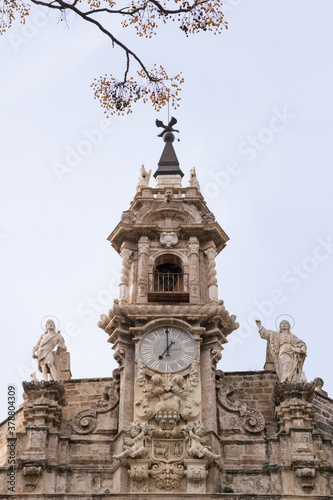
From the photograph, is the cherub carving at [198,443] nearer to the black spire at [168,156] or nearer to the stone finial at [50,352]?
the stone finial at [50,352]

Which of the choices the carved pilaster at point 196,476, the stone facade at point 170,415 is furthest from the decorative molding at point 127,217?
the carved pilaster at point 196,476

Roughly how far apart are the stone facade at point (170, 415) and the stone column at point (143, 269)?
0.04 metres

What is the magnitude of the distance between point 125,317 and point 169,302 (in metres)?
1.69

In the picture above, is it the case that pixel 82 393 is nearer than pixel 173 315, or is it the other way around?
pixel 173 315

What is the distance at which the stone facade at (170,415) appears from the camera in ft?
90.1

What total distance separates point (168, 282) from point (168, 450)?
22.6ft

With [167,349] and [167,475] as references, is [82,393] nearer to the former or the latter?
[167,349]

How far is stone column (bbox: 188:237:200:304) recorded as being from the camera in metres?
31.8

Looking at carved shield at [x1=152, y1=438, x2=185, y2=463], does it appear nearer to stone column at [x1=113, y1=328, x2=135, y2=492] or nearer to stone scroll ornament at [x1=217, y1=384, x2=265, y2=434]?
stone column at [x1=113, y1=328, x2=135, y2=492]

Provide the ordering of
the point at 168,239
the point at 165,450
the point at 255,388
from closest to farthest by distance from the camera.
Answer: the point at 165,450 < the point at 255,388 < the point at 168,239

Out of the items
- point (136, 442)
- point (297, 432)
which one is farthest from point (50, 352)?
point (297, 432)

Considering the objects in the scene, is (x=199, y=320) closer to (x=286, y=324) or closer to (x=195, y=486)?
(x=286, y=324)

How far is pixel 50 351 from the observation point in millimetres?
30594

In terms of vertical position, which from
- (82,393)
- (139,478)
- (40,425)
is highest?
(82,393)
